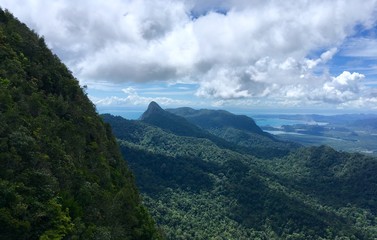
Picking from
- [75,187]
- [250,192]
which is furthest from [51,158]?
[250,192]

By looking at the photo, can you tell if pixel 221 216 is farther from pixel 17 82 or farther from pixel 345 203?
pixel 17 82

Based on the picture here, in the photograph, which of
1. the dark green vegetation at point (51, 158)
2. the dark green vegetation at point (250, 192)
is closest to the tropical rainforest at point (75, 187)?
the dark green vegetation at point (51, 158)

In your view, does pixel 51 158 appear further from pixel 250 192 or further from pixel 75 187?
pixel 250 192

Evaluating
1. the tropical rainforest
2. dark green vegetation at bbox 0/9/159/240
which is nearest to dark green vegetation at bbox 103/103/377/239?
the tropical rainforest

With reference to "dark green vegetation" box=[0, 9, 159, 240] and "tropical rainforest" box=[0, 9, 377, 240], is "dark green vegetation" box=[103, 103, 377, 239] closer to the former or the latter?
"tropical rainforest" box=[0, 9, 377, 240]

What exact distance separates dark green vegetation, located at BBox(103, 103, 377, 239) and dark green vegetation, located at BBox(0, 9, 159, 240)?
152 feet

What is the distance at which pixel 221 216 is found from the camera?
331 ft

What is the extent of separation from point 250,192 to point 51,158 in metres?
102

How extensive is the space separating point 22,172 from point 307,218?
305ft

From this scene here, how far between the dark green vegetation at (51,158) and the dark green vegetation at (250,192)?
46248 mm

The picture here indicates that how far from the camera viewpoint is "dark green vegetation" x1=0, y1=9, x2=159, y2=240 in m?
16.3

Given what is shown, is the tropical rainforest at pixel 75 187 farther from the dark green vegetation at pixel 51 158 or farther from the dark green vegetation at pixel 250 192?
the dark green vegetation at pixel 250 192

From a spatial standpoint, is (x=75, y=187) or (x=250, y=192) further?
→ (x=250, y=192)

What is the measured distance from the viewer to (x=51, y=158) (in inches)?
856
